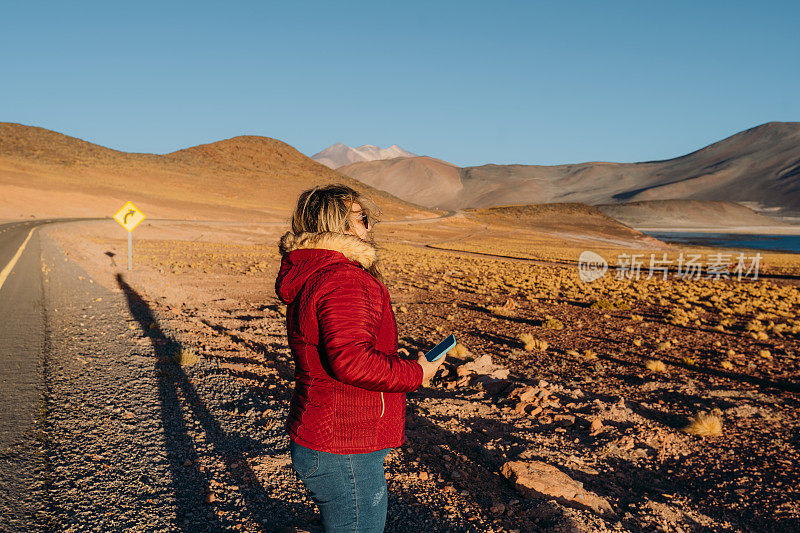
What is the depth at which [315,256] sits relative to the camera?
1.72 m

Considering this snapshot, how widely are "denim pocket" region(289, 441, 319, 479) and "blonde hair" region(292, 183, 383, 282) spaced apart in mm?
697

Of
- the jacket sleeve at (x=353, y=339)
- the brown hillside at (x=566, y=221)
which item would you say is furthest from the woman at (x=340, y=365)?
the brown hillside at (x=566, y=221)

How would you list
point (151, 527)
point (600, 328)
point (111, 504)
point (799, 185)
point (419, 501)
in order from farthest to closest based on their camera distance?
point (799, 185), point (600, 328), point (419, 501), point (111, 504), point (151, 527)

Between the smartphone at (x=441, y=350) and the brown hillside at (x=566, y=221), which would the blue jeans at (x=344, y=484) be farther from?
the brown hillside at (x=566, y=221)

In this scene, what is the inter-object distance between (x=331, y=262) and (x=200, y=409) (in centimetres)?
379

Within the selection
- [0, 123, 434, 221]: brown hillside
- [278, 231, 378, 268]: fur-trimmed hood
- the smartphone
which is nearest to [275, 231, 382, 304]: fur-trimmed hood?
[278, 231, 378, 268]: fur-trimmed hood

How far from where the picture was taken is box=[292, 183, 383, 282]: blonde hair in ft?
5.92

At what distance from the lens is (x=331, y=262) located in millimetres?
1695

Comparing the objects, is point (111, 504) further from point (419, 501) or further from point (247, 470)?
point (419, 501)

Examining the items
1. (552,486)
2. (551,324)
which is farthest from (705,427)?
(551,324)

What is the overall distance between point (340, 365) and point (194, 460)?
9.27ft

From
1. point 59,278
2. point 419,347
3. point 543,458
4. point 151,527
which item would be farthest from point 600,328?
point 59,278

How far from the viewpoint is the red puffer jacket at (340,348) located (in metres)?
1.61

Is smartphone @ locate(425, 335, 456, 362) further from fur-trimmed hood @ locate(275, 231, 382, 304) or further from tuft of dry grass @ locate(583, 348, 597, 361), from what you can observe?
tuft of dry grass @ locate(583, 348, 597, 361)
